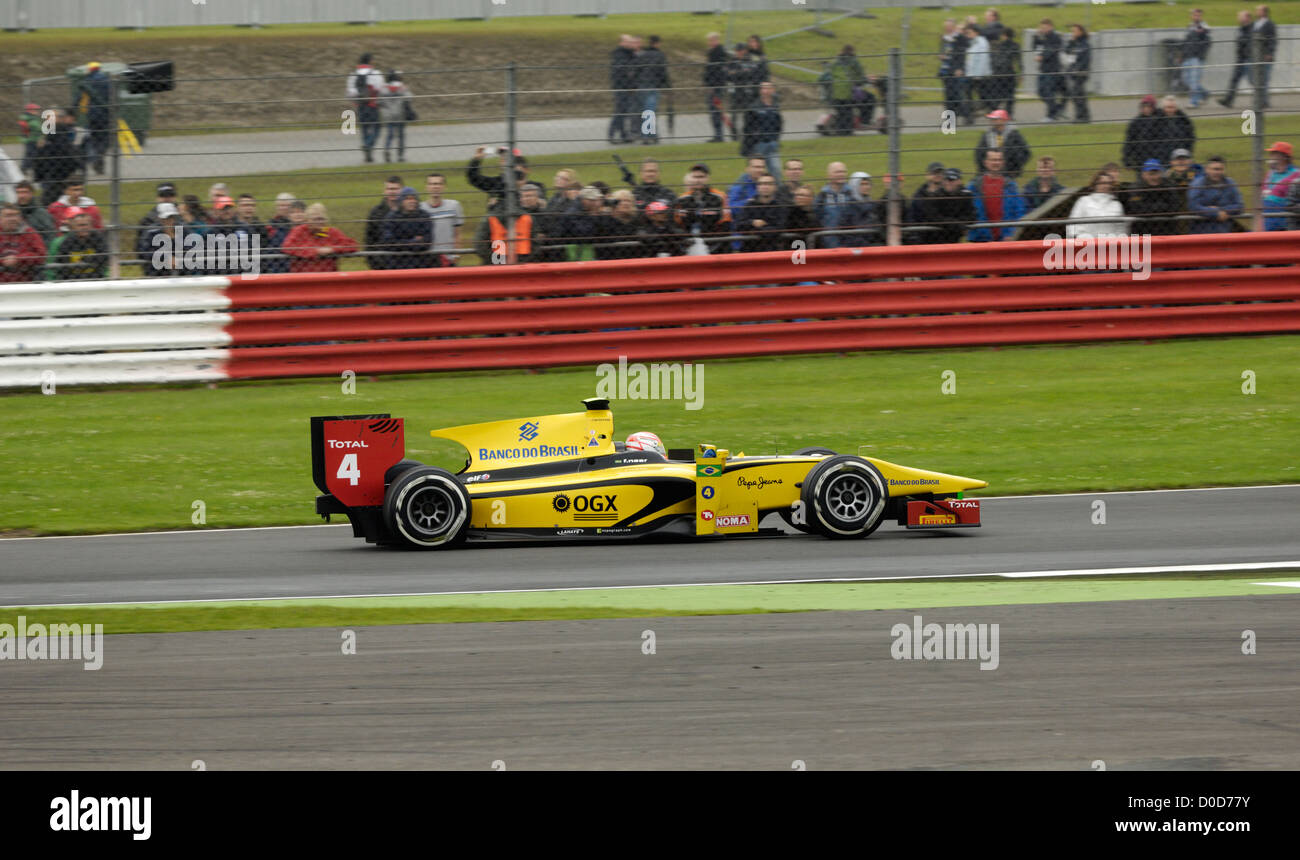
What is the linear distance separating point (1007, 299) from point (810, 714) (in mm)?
10457

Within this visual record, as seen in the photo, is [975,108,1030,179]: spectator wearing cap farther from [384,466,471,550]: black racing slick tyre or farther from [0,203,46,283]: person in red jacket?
[0,203,46,283]: person in red jacket

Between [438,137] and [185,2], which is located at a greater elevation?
[185,2]

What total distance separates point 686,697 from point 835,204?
10.1 m

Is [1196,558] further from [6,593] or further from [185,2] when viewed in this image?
[185,2]

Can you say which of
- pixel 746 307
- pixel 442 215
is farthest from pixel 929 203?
pixel 442 215

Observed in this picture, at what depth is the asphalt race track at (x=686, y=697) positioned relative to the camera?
5254mm

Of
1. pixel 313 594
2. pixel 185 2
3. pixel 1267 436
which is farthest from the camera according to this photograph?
pixel 185 2

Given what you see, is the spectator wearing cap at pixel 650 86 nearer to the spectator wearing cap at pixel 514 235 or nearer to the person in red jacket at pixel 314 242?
the spectator wearing cap at pixel 514 235

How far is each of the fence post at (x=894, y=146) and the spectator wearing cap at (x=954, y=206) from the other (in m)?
0.38

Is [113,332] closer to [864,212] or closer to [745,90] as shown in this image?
[745,90]

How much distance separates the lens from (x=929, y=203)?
50.3 feet

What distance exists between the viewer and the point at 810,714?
568 centimetres

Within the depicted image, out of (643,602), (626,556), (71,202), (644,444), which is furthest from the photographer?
(71,202)

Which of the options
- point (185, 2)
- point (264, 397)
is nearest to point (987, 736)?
point (264, 397)
